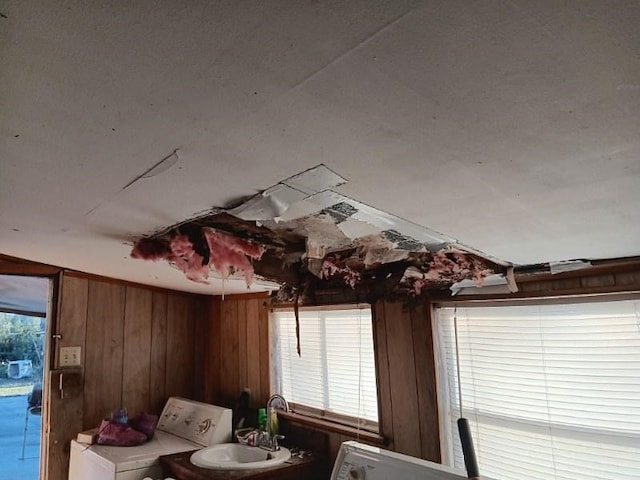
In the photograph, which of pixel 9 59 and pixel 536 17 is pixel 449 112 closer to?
pixel 536 17

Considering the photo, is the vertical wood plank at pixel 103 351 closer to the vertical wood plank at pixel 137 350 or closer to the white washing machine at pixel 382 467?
the vertical wood plank at pixel 137 350

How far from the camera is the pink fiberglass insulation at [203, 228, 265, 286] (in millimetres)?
1568

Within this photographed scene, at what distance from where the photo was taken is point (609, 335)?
163 cm

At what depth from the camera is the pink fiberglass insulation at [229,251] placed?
5.15 ft

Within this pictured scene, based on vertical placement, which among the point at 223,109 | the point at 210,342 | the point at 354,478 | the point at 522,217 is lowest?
the point at 354,478

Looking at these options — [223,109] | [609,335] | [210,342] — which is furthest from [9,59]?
[210,342]

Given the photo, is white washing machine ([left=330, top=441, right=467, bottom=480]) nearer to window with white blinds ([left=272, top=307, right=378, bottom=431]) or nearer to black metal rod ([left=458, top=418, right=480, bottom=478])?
black metal rod ([left=458, top=418, right=480, bottom=478])

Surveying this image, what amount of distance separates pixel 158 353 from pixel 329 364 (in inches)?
57.0

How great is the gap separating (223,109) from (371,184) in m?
0.37

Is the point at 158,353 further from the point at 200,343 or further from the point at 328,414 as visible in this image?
the point at 328,414

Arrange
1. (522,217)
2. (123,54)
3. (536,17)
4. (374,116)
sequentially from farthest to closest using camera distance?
(522,217) → (374,116) → (123,54) → (536,17)

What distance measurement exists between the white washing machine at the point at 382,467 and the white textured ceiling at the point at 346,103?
2.73 ft

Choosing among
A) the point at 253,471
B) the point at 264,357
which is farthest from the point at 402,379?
the point at 264,357

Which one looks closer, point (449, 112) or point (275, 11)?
point (275, 11)
